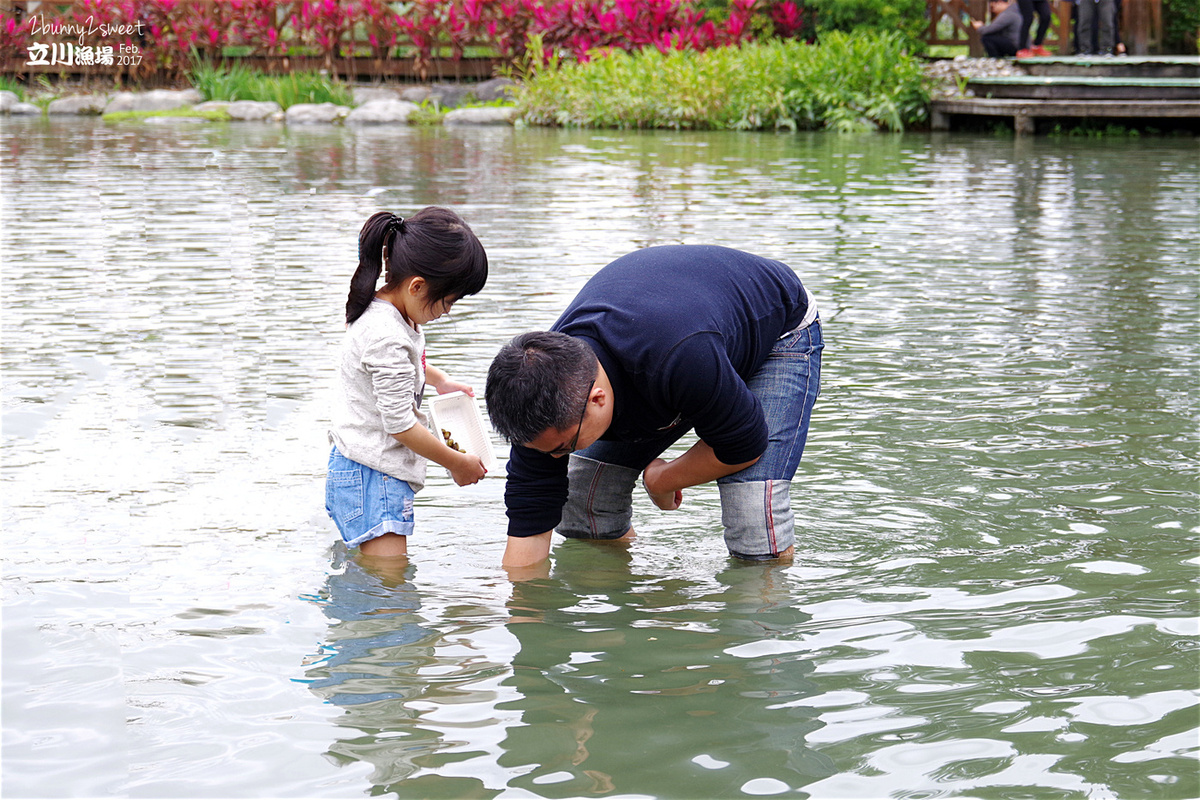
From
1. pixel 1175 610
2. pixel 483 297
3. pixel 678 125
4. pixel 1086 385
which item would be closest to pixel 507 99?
pixel 678 125

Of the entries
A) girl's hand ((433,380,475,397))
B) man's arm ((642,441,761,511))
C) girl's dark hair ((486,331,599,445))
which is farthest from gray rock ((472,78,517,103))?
girl's dark hair ((486,331,599,445))

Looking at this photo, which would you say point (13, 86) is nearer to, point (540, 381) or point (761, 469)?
point (761, 469)

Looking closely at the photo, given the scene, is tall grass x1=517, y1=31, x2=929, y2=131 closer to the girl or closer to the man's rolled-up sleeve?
the girl

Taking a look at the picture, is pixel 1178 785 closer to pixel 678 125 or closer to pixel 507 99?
pixel 678 125

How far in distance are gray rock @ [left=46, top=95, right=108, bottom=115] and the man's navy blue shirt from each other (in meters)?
23.9

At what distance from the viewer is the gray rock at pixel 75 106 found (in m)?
24.6

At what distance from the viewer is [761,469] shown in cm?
372

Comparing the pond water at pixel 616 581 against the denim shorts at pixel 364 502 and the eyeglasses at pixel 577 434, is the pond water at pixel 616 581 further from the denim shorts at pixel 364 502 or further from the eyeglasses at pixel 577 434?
the eyeglasses at pixel 577 434

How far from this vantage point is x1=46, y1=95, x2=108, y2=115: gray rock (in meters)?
24.6

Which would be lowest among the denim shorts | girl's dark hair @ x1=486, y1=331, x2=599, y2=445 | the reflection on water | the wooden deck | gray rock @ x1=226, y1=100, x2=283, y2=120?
the reflection on water

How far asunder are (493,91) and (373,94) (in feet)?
8.60

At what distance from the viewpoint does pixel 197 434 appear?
5.12 metres

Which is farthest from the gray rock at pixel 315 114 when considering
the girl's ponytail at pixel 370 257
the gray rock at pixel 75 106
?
the girl's ponytail at pixel 370 257

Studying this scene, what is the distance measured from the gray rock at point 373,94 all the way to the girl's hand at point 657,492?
2250 centimetres
